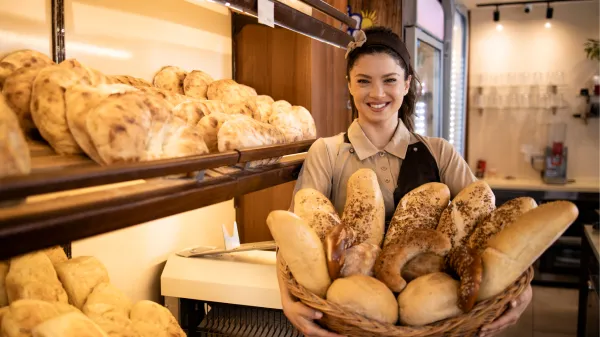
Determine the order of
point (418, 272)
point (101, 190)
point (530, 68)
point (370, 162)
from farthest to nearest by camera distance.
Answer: point (530, 68) < point (370, 162) < point (418, 272) < point (101, 190)

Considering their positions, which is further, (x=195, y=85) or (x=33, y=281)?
(x=195, y=85)

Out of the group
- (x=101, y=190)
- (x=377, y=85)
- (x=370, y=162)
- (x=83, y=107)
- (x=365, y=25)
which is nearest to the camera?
(x=101, y=190)

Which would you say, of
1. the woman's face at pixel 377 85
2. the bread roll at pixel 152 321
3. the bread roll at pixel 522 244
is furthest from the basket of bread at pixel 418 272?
the woman's face at pixel 377 85

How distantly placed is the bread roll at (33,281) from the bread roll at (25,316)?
0.06 meters

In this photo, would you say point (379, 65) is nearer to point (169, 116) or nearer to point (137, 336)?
point (169, 116)

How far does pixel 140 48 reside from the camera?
5.78 feet

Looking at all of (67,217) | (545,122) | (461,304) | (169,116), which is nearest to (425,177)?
(461,304)

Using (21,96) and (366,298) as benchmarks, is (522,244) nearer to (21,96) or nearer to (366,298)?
(366,298)

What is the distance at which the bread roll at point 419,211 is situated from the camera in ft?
4.57

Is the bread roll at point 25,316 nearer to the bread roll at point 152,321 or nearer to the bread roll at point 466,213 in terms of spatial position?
the bread roll at point 152,321

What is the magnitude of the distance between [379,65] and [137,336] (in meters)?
1.03

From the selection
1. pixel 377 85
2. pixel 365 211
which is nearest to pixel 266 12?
pixel 377 85

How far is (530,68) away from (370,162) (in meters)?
4.93

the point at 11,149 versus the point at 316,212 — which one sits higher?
the point at 11,149
